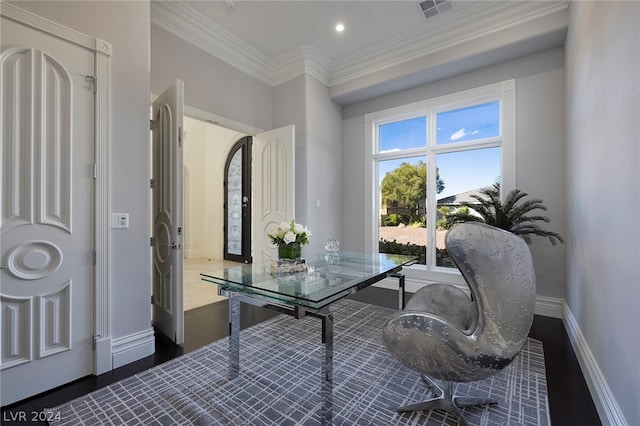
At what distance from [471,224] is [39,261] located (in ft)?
8.53

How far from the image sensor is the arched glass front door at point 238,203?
6.45 meters

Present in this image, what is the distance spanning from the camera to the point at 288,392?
1833 millimetres

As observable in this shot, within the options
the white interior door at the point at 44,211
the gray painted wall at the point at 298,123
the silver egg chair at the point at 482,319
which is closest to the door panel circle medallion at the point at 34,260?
the white interior door at the point at 44,211

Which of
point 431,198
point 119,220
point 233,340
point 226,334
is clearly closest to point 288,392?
point 233,340

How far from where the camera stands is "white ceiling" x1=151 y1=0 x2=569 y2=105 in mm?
3020

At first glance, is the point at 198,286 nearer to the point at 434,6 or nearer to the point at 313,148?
the point at 313,148

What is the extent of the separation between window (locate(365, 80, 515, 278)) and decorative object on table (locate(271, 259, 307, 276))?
261 centimetres

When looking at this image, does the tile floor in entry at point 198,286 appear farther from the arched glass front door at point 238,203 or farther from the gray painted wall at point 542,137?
the gray painted wall at point 542,137

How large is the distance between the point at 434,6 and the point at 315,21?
4.35ft

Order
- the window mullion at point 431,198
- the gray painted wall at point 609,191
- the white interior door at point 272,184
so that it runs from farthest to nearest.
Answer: the window mullion at point 431,198, the white interior door at point 272,184, the gray painted wall at point 609,191

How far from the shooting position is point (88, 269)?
2.04 m

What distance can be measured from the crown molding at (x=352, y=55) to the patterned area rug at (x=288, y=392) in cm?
331

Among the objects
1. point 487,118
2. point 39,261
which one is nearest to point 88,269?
point 39,261

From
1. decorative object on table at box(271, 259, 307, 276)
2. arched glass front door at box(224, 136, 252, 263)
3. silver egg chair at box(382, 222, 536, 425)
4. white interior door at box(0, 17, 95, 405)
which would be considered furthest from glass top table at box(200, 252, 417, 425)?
arched glass front door at box(224, 136, 252, 263)
